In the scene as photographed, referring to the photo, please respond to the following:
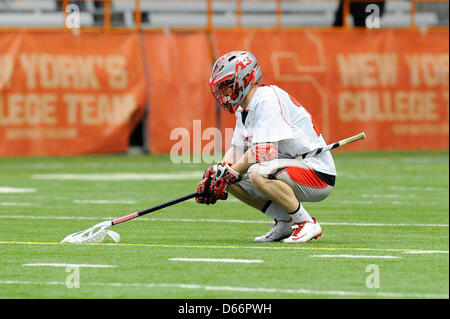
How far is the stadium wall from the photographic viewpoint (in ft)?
77.4

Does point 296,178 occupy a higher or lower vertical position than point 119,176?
higher

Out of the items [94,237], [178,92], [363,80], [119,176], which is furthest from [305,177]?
[363,80]

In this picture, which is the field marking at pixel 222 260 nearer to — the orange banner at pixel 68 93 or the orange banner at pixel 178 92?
the orange banner at pixel 68 93

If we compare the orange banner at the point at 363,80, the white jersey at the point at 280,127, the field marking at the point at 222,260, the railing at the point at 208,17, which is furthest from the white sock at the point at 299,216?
the railing at the point at 208,17

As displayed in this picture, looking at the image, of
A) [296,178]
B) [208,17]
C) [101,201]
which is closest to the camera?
[296,178]

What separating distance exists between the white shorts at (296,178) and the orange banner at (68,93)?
14.1 m

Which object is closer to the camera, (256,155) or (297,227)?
(256,155)

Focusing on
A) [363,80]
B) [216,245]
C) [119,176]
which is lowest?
[119,176]

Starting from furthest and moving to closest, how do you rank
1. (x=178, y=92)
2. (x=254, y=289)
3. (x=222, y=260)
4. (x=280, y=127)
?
(x=178, y=92) → (x=280, y=127) → (x=222, y=260) → (x=254, y=289)

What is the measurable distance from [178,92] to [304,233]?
1524 centimetres

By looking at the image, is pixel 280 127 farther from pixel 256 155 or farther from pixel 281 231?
pixel 281 231

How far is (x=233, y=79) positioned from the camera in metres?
9.55

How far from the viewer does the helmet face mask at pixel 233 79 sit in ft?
31.4
